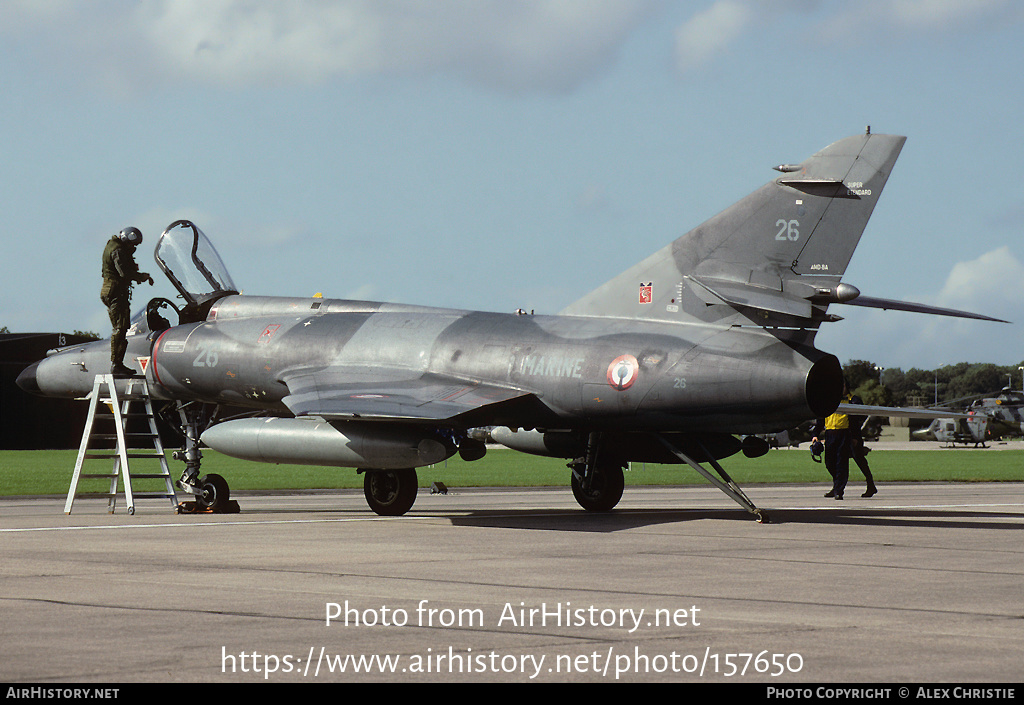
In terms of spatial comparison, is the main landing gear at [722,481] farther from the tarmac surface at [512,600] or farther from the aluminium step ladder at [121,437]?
the aluminium step ladder at [121,437]

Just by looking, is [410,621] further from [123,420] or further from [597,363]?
[123,420]

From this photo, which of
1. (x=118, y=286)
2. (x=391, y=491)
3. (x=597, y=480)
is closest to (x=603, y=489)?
(x=597, y=480)

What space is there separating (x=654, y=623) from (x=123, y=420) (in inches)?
522

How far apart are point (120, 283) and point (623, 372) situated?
344 inches

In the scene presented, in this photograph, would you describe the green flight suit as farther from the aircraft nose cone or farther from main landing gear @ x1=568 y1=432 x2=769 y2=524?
main landing gear @ x1=568 y1=432 x2=769 y2=524

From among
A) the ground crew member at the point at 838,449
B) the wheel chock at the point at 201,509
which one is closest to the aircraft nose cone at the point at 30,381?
the wheel chock at the point at 201,509

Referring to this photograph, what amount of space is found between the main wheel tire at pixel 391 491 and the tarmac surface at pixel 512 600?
1.40 metres

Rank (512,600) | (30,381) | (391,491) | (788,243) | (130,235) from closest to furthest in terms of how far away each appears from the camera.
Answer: (512,600) < (788,243) < (391,491) < (130,235) < (30,381)

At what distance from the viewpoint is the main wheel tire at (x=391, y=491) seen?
17172 millimetres

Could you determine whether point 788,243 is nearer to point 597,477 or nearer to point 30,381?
point 597,477

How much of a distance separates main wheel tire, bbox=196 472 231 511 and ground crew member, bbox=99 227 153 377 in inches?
92.7

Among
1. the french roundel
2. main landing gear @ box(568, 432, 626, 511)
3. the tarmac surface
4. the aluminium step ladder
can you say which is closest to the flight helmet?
the aluminium step ladder

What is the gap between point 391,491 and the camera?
17250mm

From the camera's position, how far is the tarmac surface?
5895 millimetres
